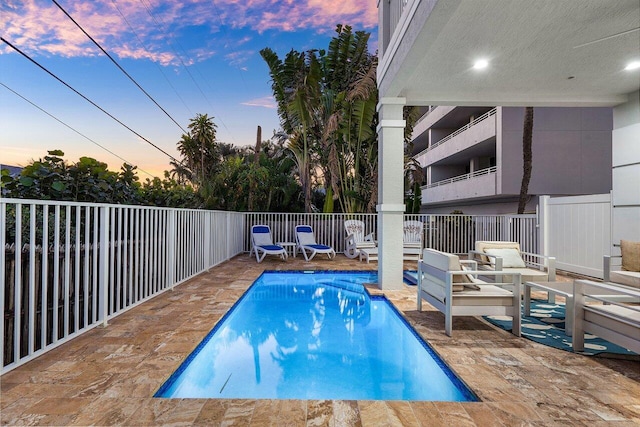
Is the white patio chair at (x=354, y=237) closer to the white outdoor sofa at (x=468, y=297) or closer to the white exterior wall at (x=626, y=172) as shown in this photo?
the white exterior wall at (x=626, y=172)

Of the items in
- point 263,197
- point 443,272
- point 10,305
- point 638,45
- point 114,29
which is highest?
point 114,29

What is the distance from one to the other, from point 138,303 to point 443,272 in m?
3.91

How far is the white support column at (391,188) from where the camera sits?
557cm

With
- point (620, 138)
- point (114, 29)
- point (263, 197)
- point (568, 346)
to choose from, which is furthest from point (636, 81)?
point (114, 29)

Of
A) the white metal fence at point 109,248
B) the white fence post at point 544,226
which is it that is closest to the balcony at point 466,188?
the white metal fence at point 109,248

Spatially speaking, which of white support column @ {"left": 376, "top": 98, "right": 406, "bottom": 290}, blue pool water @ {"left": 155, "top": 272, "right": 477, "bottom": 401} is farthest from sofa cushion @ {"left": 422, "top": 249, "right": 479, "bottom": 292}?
white support column @ {"left": 376, "top": 98, "right": 406, "bottom": 290}

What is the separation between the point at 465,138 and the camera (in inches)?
663

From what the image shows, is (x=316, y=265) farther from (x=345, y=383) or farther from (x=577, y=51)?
(x=577, y=51)

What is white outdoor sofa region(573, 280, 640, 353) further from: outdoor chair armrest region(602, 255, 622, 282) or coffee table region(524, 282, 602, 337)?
outdoor chair armrest region(602, 255, 622, 282)

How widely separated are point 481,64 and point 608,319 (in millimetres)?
3417

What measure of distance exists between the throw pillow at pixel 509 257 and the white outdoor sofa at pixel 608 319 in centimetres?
215

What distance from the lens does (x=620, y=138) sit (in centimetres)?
617

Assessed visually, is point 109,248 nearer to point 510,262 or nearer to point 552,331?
point 552,331

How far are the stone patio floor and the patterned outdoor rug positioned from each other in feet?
0.65
